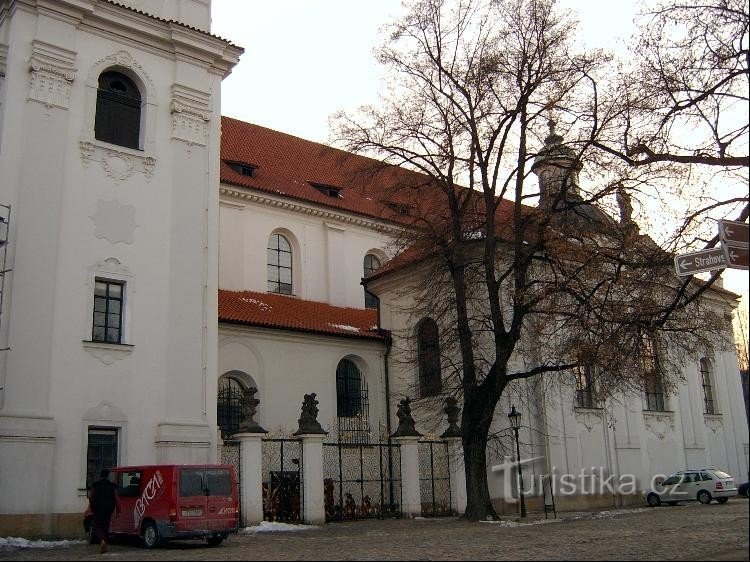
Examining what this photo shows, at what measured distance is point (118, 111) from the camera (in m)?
20.5

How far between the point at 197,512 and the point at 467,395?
8.71 meters

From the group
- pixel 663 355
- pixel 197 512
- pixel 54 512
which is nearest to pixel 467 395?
pixel 663 355

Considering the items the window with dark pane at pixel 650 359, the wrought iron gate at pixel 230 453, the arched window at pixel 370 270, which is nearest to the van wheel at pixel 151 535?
the wrought iron gate at pixel 230 453

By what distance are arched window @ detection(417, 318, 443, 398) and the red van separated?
11.5 meters

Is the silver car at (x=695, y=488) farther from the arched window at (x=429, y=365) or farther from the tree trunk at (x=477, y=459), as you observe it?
the tree trunk at (x=477, y=459)

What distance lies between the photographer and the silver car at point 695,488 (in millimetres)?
28188

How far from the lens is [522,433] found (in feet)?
85.6

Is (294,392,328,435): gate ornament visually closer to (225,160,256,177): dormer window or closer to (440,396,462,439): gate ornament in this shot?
(440,396,462,439): gate ornament

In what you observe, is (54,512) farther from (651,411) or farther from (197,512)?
(651,411)

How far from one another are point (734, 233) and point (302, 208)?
74.7ft

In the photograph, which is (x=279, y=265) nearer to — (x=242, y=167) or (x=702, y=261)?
(x=242, y=167)

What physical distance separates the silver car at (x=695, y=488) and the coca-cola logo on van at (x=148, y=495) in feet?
65.0

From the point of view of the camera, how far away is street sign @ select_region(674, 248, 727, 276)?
9.70m

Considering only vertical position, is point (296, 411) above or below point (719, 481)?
above
